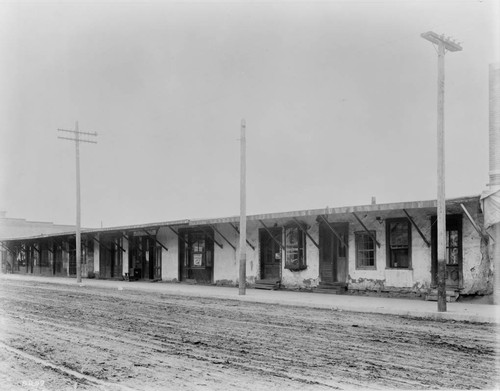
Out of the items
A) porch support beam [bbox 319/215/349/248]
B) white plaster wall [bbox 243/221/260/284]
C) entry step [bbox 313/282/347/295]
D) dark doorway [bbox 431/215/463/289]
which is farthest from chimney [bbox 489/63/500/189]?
white plaster wall [bbox 243/221/260/284]

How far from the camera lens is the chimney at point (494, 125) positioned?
1730 centimetres

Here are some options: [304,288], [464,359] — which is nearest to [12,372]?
[464,359]

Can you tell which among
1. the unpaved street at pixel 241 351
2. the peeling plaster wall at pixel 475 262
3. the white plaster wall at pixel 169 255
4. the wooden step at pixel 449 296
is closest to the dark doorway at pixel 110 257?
the white plaster wall at pixel 169 255

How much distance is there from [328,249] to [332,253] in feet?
0.88

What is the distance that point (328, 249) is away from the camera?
21766 millimetres

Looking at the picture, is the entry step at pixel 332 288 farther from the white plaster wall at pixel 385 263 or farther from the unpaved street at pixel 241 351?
the unpaved street at pixel 241 351

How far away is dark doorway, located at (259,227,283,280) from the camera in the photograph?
24.1 m

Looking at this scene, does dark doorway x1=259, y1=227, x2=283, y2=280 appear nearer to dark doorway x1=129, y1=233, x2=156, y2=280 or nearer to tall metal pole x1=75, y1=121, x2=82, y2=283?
dark doorway x1=129, y1=233, x2=156, y2=280

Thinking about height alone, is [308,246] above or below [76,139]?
below

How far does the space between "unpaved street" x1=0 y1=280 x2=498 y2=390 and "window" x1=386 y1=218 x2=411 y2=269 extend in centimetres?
453

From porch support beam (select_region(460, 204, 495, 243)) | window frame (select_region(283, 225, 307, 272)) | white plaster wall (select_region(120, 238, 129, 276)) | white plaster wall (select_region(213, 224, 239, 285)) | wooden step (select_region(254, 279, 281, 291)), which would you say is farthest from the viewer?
white plaster wall (select_region(120, 238, 129, 276))

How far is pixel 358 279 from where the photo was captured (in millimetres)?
20359

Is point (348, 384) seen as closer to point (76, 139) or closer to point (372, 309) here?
point (372, 309)

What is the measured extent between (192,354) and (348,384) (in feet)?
9.64
